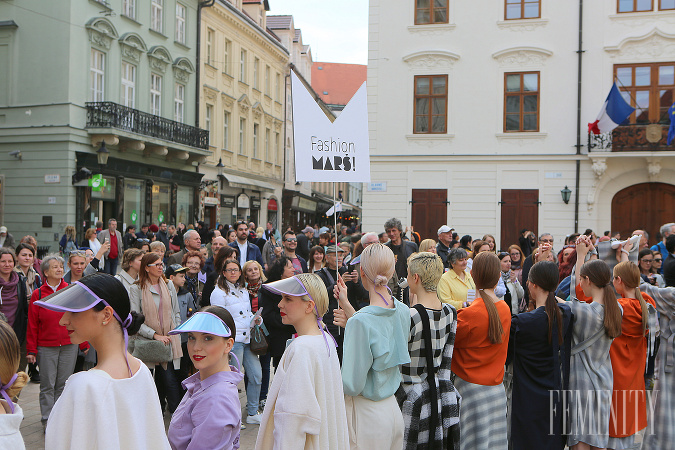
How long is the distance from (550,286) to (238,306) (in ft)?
11.9

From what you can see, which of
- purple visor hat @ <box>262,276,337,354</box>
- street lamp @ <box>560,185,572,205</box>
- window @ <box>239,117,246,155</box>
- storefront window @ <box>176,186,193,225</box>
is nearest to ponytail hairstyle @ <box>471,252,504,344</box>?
purple visor hat @ <box>262,276,337,354</box>

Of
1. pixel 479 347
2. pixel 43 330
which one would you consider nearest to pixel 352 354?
pixel 479 347

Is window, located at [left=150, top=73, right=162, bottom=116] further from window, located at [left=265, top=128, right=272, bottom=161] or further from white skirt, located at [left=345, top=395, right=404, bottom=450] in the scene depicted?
white skirt, located at [left=345, top=395, right=404, bottom=450]

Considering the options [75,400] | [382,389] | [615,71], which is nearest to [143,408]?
[75,400]

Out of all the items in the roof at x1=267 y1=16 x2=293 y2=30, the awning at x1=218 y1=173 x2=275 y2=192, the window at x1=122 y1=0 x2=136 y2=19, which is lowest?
the awning at x1=218 y1=173 x2=275 y2=192

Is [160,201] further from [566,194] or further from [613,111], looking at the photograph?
[613,111]

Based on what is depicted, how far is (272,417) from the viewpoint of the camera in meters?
3.25

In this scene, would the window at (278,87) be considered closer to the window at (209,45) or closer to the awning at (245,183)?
the awning at (245,183)

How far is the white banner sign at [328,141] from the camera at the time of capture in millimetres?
5355

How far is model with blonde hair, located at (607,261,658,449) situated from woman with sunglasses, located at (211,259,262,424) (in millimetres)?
3703

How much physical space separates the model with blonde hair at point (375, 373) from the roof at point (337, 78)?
236 ft

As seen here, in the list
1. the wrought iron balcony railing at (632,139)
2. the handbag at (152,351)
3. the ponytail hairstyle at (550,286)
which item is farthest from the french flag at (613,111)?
the handbag at (152,351)

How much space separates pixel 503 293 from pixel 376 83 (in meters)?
15.1

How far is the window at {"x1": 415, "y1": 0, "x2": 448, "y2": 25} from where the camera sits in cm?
2075
